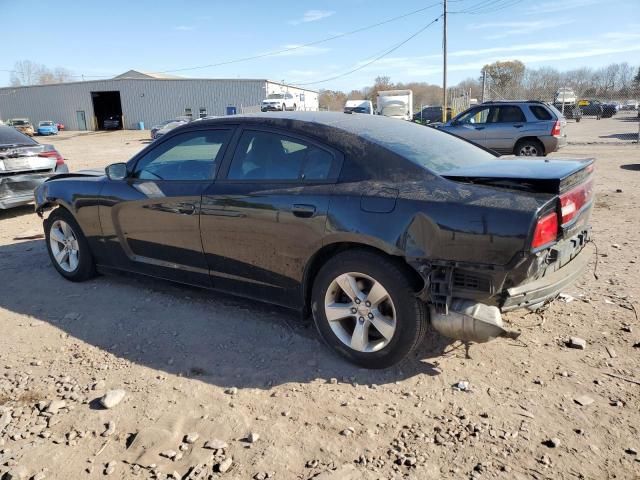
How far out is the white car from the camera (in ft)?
127

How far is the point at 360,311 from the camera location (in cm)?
318

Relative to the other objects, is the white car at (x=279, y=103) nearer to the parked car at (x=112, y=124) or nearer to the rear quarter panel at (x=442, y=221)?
the parked car at (x=112, y=124)

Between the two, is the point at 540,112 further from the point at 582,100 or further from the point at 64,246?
the point at 582,100

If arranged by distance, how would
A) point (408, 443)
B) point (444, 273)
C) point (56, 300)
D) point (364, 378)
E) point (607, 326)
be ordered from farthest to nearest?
point (56, 300) → point (607, 326) → point (364, 378) → point (444, 273) → point (408, 443)

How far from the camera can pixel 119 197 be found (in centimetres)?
436

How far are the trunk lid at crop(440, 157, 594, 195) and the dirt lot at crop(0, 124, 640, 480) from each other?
3.88 ft

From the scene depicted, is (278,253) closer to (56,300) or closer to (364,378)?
(364,378)

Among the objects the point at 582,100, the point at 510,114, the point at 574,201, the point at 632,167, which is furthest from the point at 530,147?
the point at 582,100

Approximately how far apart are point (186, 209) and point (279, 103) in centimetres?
3814

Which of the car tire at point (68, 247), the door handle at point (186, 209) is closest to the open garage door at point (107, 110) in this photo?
the car tire at point (68, 247)

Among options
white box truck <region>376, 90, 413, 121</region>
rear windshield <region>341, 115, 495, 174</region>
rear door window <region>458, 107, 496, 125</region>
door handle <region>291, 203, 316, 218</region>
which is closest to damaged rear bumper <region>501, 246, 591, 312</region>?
rear windshield <region>341, 115, 495, 174</region>

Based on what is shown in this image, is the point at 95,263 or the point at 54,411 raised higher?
the point at 95,263

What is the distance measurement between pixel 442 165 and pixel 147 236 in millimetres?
2501

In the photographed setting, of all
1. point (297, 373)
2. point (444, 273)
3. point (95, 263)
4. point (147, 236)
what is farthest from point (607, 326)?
point (95, 263)
